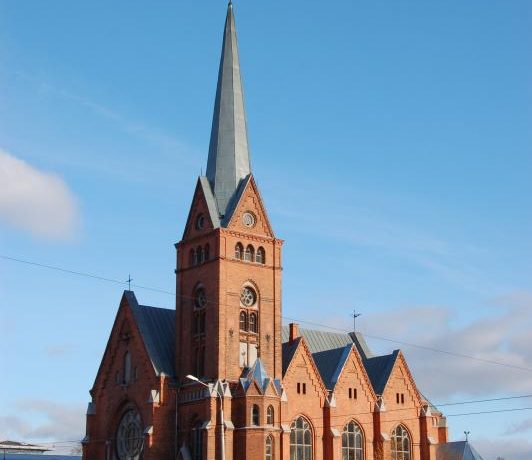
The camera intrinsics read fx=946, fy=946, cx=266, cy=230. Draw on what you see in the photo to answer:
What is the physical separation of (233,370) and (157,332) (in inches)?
367

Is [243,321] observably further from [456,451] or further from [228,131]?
[456,451]

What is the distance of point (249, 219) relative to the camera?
7494 cm

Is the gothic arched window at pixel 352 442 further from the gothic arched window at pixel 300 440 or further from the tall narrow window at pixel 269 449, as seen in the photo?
the tall narrow window at pixel 269 449

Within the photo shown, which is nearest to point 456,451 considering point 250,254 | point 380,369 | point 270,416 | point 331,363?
point 380,369

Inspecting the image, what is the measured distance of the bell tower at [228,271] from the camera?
70.8 metres

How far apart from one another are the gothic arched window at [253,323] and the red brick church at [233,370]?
9.5 inches

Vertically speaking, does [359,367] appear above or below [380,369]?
below

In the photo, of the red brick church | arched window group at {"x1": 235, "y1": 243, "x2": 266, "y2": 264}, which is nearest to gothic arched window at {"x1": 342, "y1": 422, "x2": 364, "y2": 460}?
the red brick church

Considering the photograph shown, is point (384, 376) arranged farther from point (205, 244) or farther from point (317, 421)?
point (205, 244)

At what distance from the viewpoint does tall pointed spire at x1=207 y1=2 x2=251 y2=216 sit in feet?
249

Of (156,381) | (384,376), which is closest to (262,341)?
(156,381)

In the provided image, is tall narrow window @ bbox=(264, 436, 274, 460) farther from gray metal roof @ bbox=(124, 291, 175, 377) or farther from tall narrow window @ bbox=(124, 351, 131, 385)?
tall narrow window @ bbox=(124, 351, 131, 385)

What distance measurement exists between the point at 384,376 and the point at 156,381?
2042 cm

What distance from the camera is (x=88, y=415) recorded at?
7762cm
